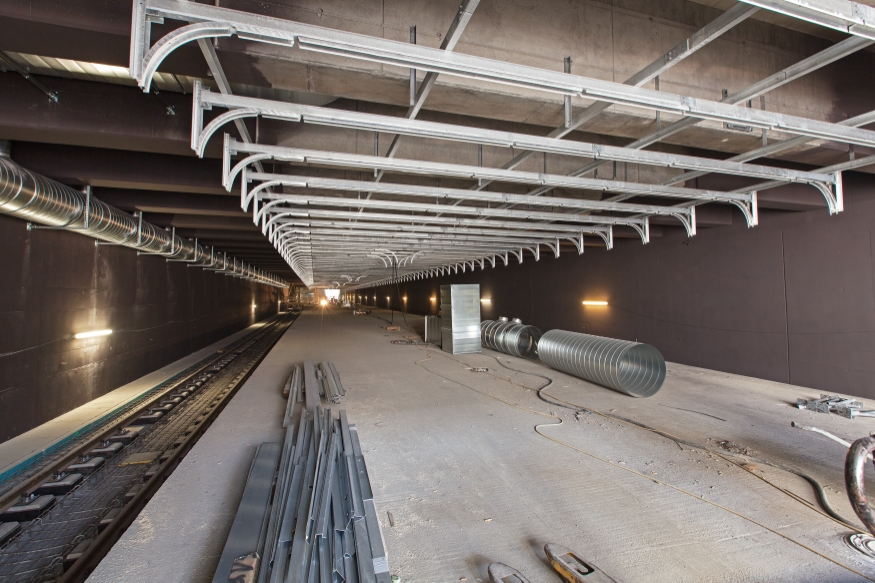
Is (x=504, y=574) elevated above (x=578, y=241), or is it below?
below

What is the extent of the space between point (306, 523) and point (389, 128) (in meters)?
3.01

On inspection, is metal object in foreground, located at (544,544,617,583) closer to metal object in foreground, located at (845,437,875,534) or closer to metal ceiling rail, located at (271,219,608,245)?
metal object in foreground, located at (845,437,875,534)

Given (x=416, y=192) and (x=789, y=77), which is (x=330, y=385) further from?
(x=789, y=77)

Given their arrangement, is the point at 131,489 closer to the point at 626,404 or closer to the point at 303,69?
the point at 303,69

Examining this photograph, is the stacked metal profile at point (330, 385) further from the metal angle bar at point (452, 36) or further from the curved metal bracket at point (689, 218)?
the curved metal bracket at point (689, 218)

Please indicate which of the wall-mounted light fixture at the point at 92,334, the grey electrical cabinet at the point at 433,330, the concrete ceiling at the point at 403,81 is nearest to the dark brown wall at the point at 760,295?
the concrete ceiling at the point at 403,81

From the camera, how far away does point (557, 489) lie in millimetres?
3068

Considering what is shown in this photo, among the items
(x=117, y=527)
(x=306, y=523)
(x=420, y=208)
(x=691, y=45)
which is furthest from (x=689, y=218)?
(x=117, y=527)

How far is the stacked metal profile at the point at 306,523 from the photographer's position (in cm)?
202

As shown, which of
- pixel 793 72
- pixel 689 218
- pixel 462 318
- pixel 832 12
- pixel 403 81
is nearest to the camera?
pixel 832 12

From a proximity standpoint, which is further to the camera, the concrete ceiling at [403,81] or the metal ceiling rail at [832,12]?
the concrete ceiling at [403,81]

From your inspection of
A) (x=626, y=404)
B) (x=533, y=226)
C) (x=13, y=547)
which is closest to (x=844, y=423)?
(x=626, y=404)

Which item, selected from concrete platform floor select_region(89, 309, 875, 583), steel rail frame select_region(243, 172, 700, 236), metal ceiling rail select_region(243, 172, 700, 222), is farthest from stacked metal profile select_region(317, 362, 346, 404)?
metal ceiling rail select_region(243, 172, 700, 222)

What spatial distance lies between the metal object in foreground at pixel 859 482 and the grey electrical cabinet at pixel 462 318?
7759 millimetres
